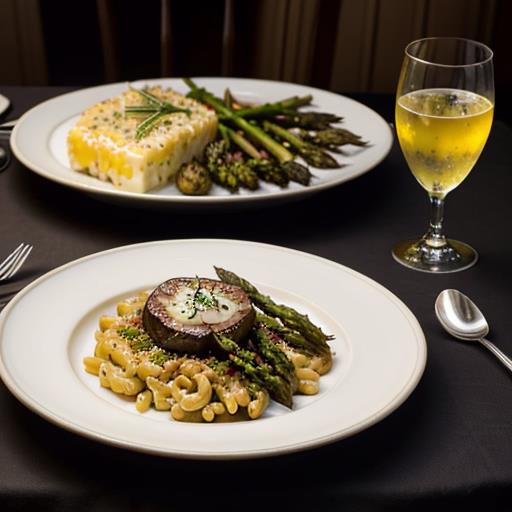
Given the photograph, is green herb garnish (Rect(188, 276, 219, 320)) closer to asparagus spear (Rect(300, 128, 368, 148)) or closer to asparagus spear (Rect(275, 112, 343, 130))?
asparagus spear (Rect(300, 128, 368, 148))

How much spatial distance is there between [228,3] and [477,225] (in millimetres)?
1542

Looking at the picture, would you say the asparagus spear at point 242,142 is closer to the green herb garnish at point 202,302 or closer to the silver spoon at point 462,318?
the silver spoon at point 462,318

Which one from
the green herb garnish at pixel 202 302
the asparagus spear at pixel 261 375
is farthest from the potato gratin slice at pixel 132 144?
the asparagus spear at pixel 261 375

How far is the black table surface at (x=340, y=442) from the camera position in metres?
1.07

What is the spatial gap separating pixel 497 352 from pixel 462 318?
11 centimetres

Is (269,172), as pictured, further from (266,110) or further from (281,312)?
(281,312)

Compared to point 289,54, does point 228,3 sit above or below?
above

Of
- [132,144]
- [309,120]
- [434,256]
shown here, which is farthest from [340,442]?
[309,120]

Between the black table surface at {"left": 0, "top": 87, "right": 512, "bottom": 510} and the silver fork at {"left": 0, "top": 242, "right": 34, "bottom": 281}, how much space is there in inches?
0.7

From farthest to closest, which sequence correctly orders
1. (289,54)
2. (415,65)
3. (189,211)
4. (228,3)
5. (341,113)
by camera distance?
(289,54) < (228,3) < (341,113) < (189,211) < (415,65)

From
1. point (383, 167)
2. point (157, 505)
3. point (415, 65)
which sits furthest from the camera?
point (383, 167)

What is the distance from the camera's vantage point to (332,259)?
1.65 m

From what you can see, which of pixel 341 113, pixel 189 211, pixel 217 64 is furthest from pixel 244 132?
pixel 217 64

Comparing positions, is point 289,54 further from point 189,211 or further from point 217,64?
point 189,211
